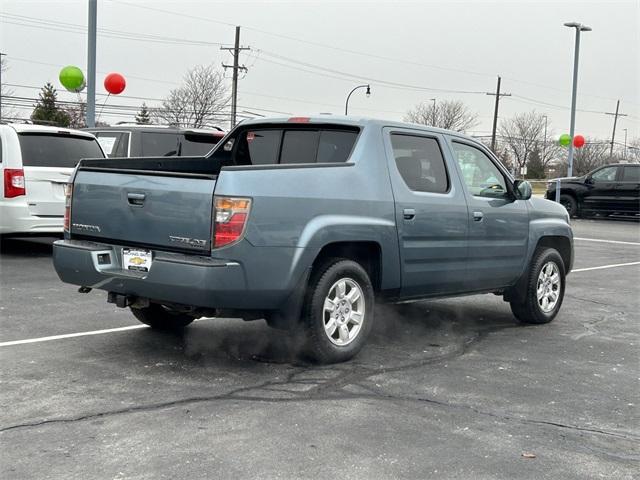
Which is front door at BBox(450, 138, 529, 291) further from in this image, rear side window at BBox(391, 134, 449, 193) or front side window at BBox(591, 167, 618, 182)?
front side window at BBox(591, 167, 618, 182)

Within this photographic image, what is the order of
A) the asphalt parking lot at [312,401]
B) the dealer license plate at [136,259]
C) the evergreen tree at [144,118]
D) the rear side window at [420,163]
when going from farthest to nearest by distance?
the evergreen tree at [144,118] < the rear side window at [420,163] < the dealer license plate at [136,259] < the asphalt parking lot at [312,401]

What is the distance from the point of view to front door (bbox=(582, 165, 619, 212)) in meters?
25.0

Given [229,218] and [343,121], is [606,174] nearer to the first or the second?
[343,121]

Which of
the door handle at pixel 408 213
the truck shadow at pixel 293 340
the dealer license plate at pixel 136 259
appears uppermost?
the door handle at pixel 408 213

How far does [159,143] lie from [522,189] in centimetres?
725

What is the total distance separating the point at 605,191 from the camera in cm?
2516

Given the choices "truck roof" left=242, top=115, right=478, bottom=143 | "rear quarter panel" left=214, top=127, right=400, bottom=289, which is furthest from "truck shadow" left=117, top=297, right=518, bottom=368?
"truck roof" left=242, top=115, right=478, bottom=143

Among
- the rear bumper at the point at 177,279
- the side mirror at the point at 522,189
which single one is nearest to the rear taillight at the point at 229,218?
the rear bumper at the point at 177,279

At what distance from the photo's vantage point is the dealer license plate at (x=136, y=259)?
5.41 m

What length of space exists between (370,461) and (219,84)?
56.1 m

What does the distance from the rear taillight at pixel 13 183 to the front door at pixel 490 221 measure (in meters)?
6.33

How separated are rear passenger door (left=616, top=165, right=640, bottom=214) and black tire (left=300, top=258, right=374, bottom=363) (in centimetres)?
2080

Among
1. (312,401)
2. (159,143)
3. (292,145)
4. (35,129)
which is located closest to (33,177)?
(35,129)

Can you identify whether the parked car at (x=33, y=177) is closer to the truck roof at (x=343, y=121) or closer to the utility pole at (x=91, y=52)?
the truck roof at (x=343, y=121)
